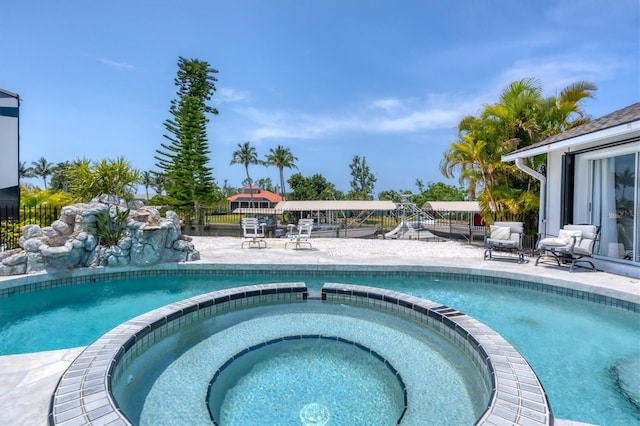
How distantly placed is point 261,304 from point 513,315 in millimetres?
3633

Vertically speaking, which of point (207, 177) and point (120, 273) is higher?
point (207, 177)

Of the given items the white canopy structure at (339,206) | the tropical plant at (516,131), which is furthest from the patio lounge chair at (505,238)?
the white canopy structure at (339,206)

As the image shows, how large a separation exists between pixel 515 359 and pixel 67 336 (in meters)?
4.84

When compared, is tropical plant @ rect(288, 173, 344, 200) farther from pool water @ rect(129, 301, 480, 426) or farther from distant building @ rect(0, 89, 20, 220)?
pool water @ rect(129, 301, 480, 426)

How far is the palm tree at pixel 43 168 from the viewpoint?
197 feet

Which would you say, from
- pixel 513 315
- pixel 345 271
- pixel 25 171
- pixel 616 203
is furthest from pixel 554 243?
pixel 25 171

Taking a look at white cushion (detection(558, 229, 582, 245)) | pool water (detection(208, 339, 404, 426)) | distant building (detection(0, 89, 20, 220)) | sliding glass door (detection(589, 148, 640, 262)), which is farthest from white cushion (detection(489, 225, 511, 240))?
distant building (detection(0, 89, 20, 220))

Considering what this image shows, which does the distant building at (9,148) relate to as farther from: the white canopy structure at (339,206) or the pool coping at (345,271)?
the white canopy structure at (339,206)

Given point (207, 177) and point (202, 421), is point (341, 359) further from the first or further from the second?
point (207, 177)

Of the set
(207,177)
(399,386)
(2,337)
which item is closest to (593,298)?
(399,386)

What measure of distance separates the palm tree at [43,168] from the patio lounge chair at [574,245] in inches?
3047

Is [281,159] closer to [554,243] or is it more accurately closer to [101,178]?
[101,178]

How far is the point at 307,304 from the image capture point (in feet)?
16.0

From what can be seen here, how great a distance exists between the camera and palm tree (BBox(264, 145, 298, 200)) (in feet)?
152
